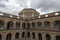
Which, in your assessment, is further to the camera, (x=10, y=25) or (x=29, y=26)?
(x=29, y=26)

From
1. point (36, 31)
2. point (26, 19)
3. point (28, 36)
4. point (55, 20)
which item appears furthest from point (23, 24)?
point (55, 20)

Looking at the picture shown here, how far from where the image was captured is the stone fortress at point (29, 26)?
25094mm

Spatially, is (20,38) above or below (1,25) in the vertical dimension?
below

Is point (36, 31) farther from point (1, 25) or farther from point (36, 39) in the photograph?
point (1, 25)

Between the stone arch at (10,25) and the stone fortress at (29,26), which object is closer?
the stone fortress at (29,26)

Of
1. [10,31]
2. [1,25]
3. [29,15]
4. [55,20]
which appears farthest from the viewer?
[29,15]

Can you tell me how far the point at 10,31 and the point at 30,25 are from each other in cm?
835

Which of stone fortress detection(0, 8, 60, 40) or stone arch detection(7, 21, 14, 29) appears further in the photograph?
stone arch detection(7, 21, 14, 29)

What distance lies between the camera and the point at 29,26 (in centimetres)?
3431

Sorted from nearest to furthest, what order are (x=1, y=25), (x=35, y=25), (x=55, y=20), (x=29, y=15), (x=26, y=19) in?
(x=55, y=20), (x=1, y=25), (x=35, y=25), (x=26, y=19), (x=29, y=15)

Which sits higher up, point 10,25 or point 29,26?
point 10,25

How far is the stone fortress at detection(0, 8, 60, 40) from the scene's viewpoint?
25094mm

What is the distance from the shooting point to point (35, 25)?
3139 cm

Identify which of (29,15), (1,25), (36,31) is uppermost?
(29,15)
